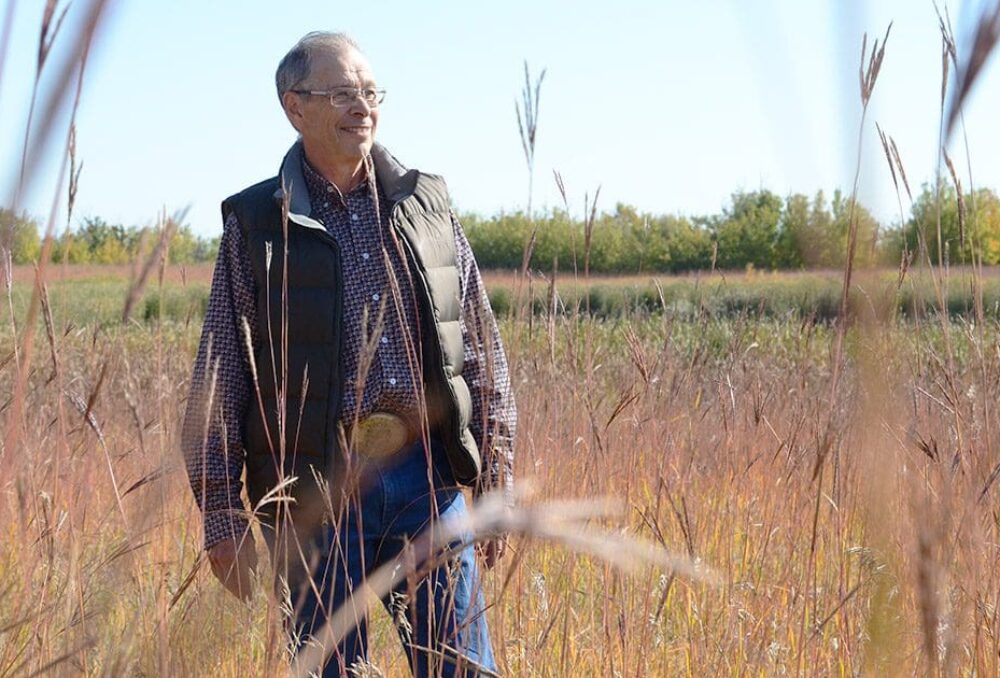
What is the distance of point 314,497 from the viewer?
229 cm

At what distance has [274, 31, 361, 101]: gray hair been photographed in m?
2.38

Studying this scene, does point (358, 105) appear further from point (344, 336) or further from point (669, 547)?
point (669, 547)

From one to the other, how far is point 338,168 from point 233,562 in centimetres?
79

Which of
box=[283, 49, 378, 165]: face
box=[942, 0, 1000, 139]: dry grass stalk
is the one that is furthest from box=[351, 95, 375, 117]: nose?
box=[942, 0, 1000, 139]: dry grass stalk

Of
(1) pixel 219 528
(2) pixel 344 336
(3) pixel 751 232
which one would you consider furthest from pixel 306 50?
(3) pixel 751 232

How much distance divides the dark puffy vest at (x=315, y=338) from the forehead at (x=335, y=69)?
225 mm

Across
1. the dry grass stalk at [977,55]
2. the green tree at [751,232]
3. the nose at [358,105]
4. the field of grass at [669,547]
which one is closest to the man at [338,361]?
the nose at [358,105]

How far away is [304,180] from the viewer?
7.96 ft

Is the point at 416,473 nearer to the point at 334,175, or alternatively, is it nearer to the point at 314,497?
the point at 314,497

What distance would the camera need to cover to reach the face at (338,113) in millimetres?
2346

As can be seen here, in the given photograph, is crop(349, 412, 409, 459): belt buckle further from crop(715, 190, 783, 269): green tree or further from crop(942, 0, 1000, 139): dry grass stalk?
crop(715, 190, 783, 269): green tree

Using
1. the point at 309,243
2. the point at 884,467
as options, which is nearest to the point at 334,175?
the point at 309,243

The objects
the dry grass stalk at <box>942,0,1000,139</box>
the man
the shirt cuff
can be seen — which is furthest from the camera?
the shirt cuff

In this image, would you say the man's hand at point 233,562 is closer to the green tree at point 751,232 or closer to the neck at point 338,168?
the neck at point 338,168
